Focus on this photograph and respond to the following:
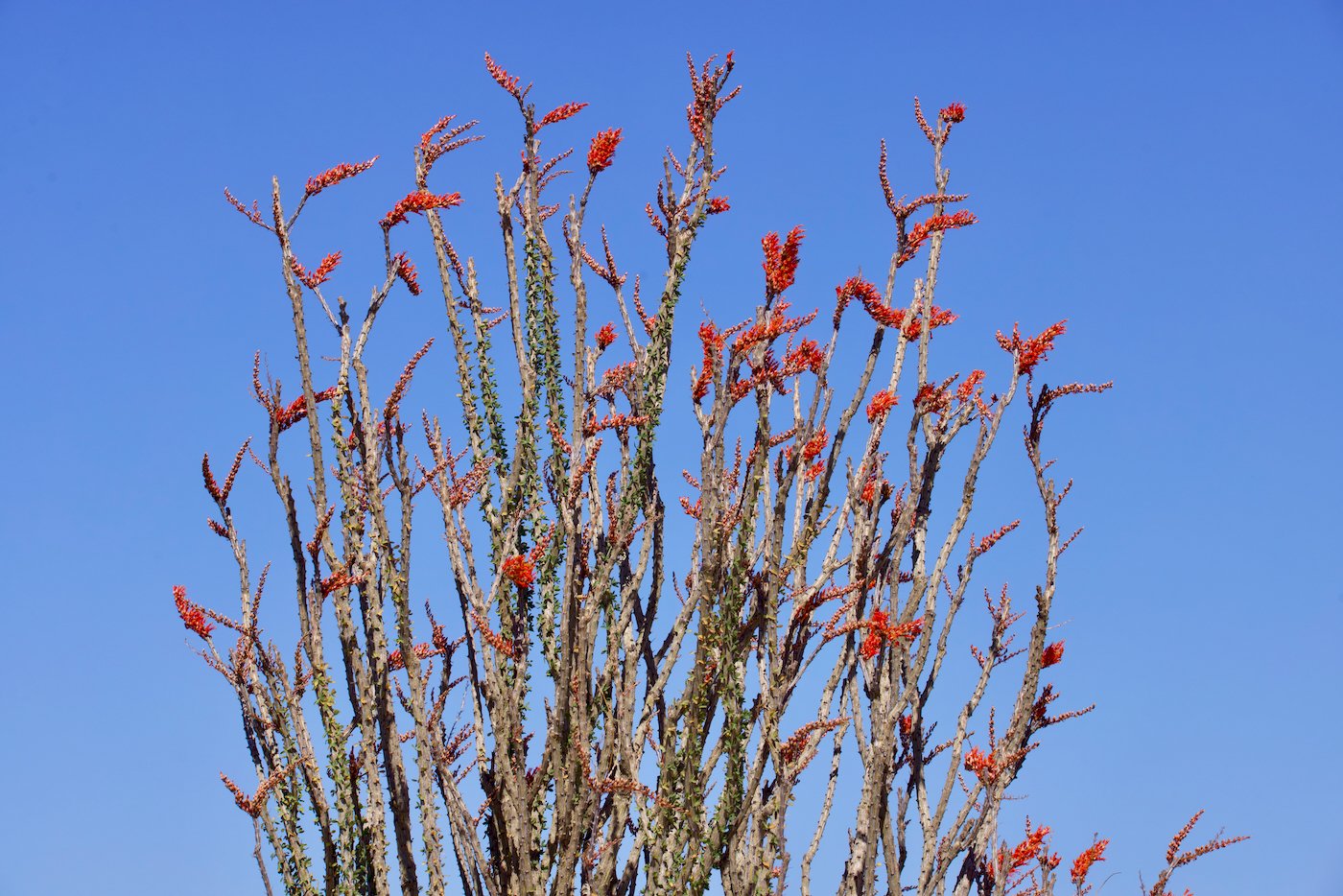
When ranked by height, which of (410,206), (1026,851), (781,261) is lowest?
(1026,851)

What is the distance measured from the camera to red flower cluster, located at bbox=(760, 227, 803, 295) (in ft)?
17.5

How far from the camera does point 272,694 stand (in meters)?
5.80

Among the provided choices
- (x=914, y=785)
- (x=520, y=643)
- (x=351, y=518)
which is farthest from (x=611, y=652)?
(x=914, y=785)

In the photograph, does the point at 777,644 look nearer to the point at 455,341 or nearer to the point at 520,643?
the point at 520,643

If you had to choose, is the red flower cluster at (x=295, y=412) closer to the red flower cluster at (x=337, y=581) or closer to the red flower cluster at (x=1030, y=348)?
the red flower cluster at (x=337, y=581)

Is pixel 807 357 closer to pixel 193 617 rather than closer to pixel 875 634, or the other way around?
pixel 875 634

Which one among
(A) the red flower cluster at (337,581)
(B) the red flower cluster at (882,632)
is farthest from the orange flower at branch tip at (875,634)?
(A) the red flower cluster at (337,581)

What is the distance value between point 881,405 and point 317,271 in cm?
303

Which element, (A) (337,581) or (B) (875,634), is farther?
(B) (875,634)

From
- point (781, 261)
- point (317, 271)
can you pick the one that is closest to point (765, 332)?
point (781, 261)

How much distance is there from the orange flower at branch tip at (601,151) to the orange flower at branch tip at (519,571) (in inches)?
80.1

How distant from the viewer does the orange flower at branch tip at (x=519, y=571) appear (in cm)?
539

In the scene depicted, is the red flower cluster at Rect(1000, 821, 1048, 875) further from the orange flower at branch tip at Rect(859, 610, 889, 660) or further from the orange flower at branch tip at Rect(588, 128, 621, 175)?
the orange flower at branch tip at Rect(588, 128, 621, 175)

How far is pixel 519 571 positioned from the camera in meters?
5.39
